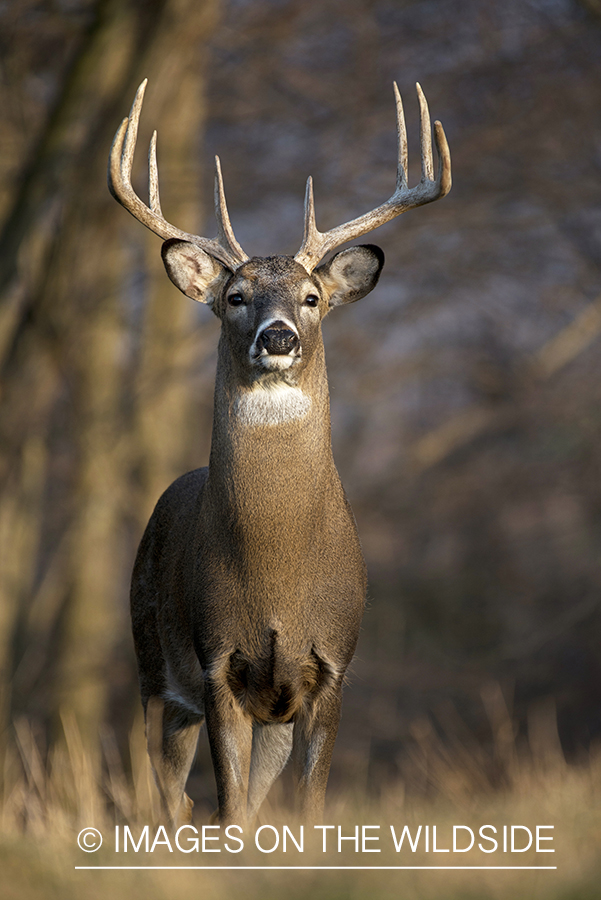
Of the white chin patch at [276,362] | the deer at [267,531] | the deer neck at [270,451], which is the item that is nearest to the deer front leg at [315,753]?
the deer at [267,531]

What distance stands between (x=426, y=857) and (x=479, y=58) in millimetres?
10352

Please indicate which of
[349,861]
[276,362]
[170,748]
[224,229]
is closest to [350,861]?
[349,861]

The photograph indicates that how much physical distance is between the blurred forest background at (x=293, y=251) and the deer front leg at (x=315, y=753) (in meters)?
6.25

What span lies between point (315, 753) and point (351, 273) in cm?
199

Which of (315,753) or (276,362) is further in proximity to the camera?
(315,753)

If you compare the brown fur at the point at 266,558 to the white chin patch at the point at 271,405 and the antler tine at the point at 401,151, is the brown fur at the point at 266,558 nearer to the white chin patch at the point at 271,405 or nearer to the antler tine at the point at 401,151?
the white chin patch at the point at 271,405

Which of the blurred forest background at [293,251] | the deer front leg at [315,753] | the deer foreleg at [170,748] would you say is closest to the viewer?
the deer front leg at [315,753]

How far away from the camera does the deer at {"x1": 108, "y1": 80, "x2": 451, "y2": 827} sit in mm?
4113

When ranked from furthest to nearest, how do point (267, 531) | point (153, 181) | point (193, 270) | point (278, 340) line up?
1. point (153, 181)
2. point (193, 270)
3. point (267, 531)
4. point (278, 340)

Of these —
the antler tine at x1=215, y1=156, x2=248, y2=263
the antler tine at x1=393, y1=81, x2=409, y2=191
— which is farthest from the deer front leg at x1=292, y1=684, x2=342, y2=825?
A: the antler tine at x1=393, y1=81, x2=409, y2=191

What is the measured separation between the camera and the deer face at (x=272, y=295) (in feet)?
13.6

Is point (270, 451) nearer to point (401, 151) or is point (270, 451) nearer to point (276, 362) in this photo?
point (276, 362)

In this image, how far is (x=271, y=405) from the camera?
4359 millimetres

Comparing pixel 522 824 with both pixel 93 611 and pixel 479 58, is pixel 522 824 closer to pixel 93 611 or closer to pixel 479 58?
pixel 93 611
